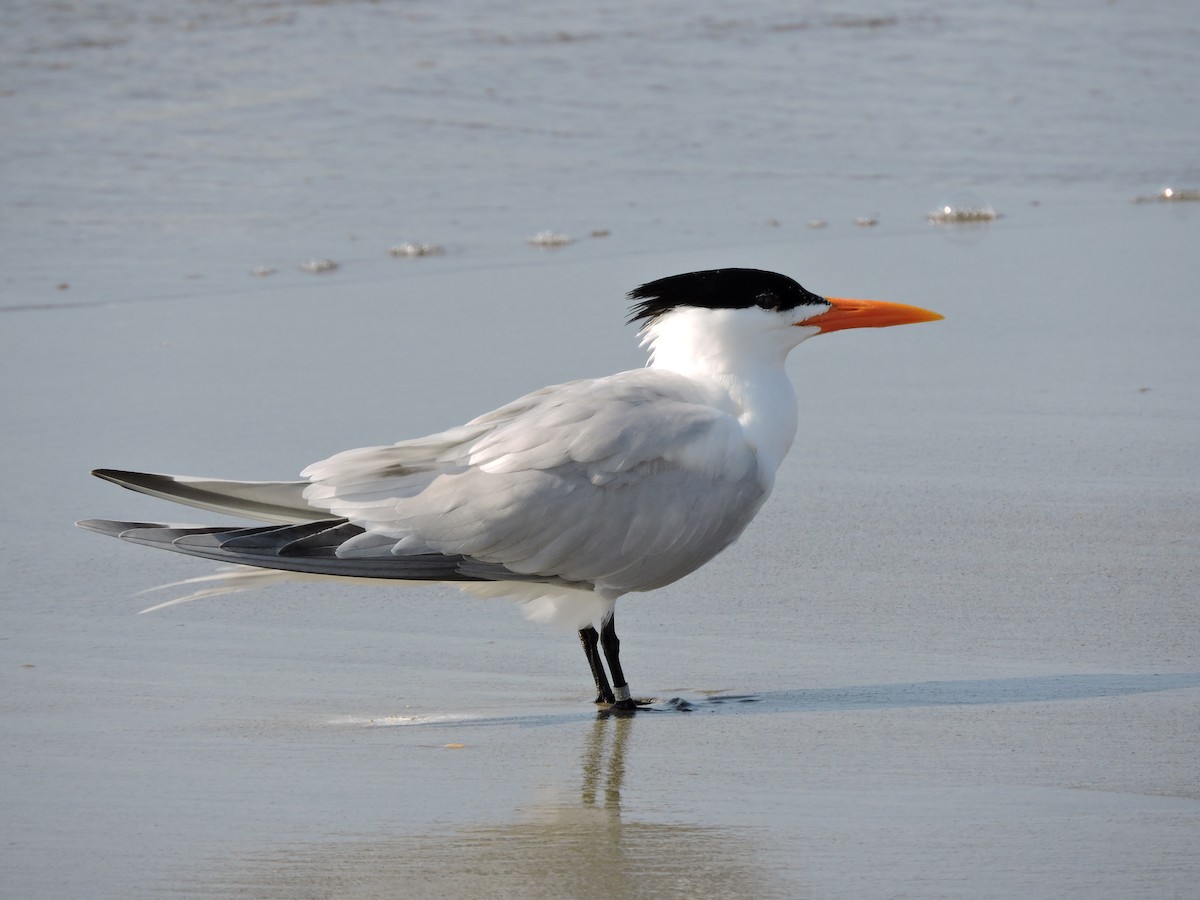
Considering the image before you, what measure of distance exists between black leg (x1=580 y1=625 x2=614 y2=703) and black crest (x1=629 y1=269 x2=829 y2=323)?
2.78 ft

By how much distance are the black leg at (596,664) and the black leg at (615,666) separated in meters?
0.02

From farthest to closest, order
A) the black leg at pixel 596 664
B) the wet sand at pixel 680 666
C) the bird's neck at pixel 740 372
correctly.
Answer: the bird's neck at pixel 740 372, the black leg at pixel 596 664, the wet sand at pixel 680 666

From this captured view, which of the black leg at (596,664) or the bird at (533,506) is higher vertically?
the bird at (533,506)

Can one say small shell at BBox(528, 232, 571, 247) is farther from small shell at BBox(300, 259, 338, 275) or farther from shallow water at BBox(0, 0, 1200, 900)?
small shell at BBox(300, 259, 338, 275)

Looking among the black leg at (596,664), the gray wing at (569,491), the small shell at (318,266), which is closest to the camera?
the gray wing at (569,491)

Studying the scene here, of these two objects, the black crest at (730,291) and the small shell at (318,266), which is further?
the small shell at (318,266)

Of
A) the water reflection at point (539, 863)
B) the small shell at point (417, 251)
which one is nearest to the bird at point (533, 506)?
the water reflection at point (539, 863)

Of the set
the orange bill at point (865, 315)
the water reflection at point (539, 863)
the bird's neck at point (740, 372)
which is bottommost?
the water reflection at point (539, 863)

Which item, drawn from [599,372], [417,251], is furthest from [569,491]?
[417,251]

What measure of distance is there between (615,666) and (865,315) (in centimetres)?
120

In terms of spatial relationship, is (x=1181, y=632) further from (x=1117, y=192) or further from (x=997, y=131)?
(x=997, y=131)

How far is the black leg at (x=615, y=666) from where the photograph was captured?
3.87m

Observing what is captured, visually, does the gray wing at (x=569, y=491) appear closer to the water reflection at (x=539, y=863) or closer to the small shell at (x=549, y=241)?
the water reflection at (x=539, y=863)

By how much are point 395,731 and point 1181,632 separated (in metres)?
1.93
